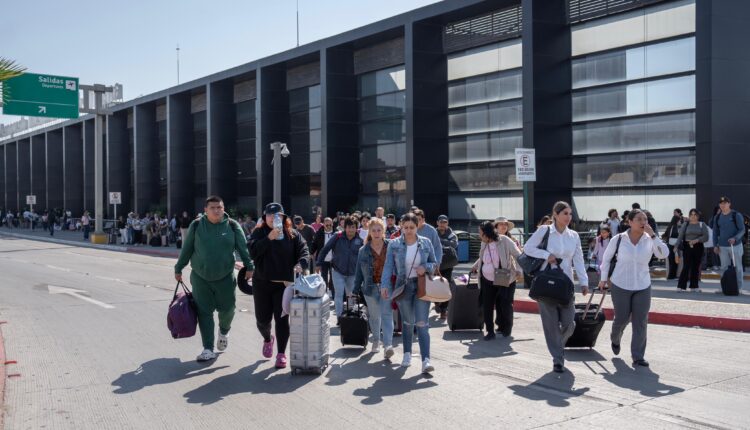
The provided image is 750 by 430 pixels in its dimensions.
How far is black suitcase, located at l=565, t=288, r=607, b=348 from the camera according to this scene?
963 centimetres

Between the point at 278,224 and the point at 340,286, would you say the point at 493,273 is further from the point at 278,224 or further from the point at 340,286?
the point at 278,224

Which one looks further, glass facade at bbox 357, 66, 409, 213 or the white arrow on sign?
glass facade at bbox 357, 66, 409, 213

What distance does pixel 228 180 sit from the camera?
45.3m

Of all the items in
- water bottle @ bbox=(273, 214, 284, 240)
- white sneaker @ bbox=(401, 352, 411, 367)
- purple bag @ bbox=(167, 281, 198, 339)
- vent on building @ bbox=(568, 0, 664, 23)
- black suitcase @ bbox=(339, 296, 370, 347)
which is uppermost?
vent on building @ bbox=(568, 0, 664, 23)

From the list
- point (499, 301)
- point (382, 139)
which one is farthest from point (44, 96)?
point (499, 301)

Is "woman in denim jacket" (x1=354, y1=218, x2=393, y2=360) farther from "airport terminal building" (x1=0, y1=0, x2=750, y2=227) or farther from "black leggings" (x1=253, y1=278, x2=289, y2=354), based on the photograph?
"airport terminal building" (x1=0, y1=0, x2=750, y2=227)

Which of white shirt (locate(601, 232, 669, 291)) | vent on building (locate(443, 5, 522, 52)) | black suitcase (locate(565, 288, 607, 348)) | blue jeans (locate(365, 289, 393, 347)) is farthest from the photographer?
vent on building (locate(443, 5, 522, 52))

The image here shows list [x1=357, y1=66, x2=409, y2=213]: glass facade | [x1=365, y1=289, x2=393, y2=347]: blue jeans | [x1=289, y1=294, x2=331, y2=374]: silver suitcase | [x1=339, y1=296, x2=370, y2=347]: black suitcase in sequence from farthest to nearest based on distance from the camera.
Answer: [x1=357, y1=66, x2=409, y2=213]: glass facade < [x1=339, y1=296, x2=370, y2=347]: black suitcase < [x1=365, y1=289, x2=393, y2=347]: blue jeans < [x1=289, y1=294, x2=331, y2=374]: silver suitcase

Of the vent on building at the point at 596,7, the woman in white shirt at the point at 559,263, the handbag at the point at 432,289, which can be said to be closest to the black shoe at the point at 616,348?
the woman in white shirt at the point at 559,263

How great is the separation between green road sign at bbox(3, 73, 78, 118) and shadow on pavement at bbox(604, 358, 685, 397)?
30.8 meters

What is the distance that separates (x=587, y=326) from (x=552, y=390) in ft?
7.46

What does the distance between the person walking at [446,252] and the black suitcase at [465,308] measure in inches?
18.2

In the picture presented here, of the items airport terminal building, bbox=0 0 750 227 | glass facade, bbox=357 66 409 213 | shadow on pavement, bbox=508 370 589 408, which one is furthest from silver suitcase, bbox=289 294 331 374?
glass facade, bbox=357 66 409 213

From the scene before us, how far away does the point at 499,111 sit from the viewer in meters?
29.1
